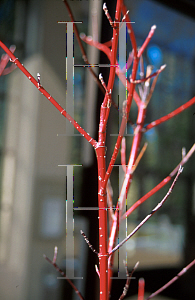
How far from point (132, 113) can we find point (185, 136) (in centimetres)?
20

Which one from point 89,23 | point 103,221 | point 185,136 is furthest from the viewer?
point 185,136

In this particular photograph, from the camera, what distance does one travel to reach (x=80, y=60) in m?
0.79

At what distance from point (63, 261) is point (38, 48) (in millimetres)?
655

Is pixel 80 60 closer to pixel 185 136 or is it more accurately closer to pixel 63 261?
pixel 185 136

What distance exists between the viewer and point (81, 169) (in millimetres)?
805

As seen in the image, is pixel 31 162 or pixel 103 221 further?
pixel 31 162

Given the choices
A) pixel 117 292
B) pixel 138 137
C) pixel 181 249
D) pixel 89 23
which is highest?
pixel 89 23

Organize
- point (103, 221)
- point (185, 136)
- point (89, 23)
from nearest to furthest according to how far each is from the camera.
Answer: point (103, 221), point (89, 23), point (185, 136)

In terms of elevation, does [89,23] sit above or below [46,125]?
above

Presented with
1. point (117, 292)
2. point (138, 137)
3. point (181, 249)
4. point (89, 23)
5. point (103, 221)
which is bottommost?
point (117, 292)

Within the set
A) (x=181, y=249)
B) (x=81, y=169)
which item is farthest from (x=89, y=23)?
(x=181, y=249)

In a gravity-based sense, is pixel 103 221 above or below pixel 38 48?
below

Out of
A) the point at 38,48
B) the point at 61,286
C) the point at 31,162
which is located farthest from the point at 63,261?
the point at 38,48

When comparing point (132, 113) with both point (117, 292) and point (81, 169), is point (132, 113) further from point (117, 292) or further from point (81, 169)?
point (117, 292)
